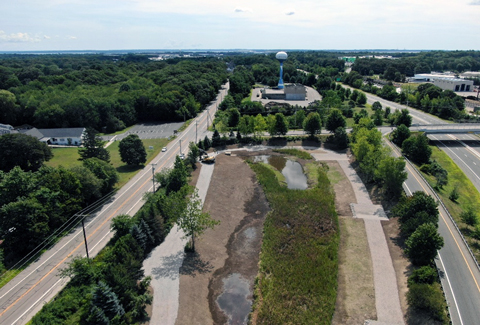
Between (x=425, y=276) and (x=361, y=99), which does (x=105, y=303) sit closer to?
(x=425, y=276)

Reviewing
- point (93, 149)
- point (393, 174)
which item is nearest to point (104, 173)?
point (93, 149)

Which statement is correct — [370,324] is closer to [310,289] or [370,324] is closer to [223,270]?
[310,289]

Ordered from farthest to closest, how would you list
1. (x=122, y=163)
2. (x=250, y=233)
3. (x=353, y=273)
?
(x=122, y=163)
(x=250, y=233)
(x=353, y=273)

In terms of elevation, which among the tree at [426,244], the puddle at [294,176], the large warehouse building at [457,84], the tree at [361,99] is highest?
the large warehouse building at [457,84]

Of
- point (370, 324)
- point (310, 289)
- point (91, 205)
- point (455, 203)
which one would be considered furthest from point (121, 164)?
point (455, 203)

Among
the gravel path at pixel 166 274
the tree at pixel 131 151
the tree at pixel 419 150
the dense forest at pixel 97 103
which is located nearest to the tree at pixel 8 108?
the dense forest at pixel 97 103

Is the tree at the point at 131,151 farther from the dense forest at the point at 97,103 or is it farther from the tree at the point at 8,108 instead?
the tree at the point at 8,108
